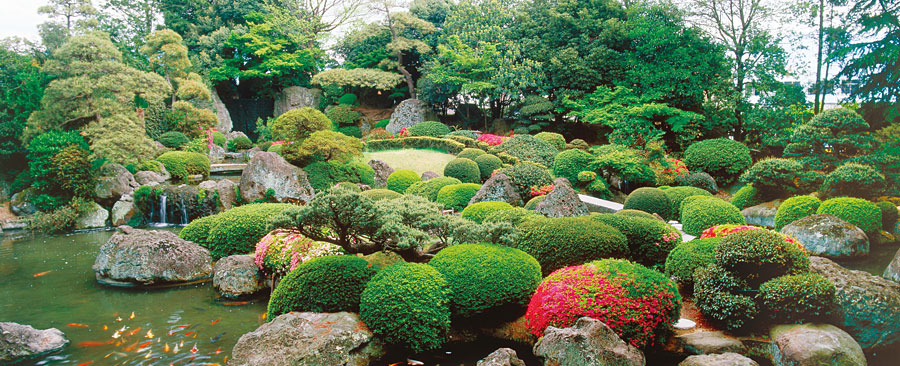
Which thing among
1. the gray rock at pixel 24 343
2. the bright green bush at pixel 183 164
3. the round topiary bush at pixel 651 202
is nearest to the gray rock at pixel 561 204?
the round topiary bush at pixel 651 202

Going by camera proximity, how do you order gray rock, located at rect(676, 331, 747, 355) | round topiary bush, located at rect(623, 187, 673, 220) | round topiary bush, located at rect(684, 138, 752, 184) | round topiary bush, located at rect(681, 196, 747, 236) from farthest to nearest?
round topiary bush, located at rect(684, 138, 752, 184) → round topiary bush, located at rect(623, 187, 673, 220) → round topiary bush, located at rect(681, 196, 747, 236) → gray rock, located at rect(676, 331, 747, 355)

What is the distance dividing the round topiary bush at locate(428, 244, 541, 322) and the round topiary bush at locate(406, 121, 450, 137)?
19.1 m

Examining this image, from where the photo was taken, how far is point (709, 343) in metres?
5.57

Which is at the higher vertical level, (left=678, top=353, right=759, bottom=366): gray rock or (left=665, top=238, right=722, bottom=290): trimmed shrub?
(left=665, top=238, right=722, bottom=290): trimmed shrub

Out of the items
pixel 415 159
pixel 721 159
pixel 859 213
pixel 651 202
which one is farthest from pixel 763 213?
pixel 415 159

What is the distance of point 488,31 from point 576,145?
→ 8.99m

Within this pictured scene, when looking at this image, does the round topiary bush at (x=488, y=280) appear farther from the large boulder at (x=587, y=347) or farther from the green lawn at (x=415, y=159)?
the green lawn at (x=415, y=159)

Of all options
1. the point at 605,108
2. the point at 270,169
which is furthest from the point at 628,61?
the point at 270,169

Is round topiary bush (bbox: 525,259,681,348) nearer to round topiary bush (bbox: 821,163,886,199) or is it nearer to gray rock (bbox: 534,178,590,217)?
gray rock (bbox: 534,178,590,217)

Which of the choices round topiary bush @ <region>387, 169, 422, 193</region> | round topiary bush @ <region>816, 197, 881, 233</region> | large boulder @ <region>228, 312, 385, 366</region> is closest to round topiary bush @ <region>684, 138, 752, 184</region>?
round topiary bush @ <region>816, 197, 881, 233</region>

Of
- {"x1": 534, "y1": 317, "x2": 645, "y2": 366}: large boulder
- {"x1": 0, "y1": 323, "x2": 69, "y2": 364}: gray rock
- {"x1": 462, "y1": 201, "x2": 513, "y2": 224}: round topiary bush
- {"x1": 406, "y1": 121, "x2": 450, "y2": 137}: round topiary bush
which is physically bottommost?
{"x1": 0, "y1": 323, "x2": 69, "y2": 364}: gray rock

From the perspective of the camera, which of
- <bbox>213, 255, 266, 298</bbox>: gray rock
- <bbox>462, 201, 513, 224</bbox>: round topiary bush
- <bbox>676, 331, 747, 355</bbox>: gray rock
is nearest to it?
<bbox>676, 331, 747, 355</bbox>: gray rock

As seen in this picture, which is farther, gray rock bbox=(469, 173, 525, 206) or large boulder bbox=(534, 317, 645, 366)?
gray rock bbox=(469, 173, 525, 206)

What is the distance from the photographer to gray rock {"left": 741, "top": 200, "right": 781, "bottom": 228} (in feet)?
40.8
